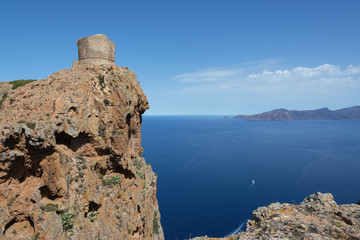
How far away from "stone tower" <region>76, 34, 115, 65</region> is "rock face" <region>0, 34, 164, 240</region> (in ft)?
1.94

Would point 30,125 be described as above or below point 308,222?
above

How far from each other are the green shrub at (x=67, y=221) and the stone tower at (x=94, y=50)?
53.0 ft

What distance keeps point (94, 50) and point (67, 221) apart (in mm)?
17991

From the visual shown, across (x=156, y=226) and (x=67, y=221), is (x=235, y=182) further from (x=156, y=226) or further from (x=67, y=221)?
(x=67, y=221)

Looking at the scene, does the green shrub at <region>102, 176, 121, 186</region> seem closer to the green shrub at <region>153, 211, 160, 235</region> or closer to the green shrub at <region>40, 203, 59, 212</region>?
the green shrub at <region>40, 203, 59, 212</region>

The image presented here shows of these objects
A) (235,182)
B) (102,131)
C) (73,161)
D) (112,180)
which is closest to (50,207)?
(73,161)

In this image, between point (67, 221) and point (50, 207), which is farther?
point (67, 221)

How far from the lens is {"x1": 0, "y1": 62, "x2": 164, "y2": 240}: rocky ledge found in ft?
47.5

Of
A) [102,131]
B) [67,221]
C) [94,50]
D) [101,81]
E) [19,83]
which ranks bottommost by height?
[67,221]

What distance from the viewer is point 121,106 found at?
70.7 ft

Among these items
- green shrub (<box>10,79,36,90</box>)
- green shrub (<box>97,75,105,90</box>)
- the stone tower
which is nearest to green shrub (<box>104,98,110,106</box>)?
green shrub (<box>97,75,105,90</box>)

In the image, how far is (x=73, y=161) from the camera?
17.3m

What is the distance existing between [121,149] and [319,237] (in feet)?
57.3

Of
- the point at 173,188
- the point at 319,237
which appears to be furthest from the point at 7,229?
the point at 173,188
